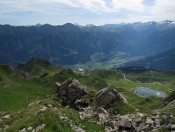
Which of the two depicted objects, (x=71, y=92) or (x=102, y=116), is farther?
(x=71, y=92)

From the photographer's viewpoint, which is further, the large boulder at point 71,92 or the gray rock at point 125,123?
the large boulder at point 71,92

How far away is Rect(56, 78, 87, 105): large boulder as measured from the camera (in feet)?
258

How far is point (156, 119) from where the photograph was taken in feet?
142

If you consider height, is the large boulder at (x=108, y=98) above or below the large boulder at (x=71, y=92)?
above

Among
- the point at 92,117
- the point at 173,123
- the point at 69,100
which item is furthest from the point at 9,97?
the point at 173,123

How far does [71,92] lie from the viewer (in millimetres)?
80688

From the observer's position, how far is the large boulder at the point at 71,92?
7868cm

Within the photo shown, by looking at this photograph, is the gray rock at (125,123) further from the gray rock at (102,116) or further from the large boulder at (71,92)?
the large boulder at (71,92)

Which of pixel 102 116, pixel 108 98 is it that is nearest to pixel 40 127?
pixel 102 116

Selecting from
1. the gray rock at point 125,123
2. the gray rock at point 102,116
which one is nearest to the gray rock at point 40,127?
the gray rock at point 125,123

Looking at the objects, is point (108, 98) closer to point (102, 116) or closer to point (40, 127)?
point (102, 116)

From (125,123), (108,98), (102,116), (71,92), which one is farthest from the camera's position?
(71,92)

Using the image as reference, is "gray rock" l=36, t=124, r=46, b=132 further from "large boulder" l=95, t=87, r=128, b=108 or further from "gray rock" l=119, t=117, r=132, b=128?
"large boulder" l=95, t=87, r=128, b=108

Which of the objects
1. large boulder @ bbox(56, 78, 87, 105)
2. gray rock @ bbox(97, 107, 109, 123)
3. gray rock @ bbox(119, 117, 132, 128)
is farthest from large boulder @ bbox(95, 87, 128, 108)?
gray rock @ bbox(119, 117, 132, 128)
